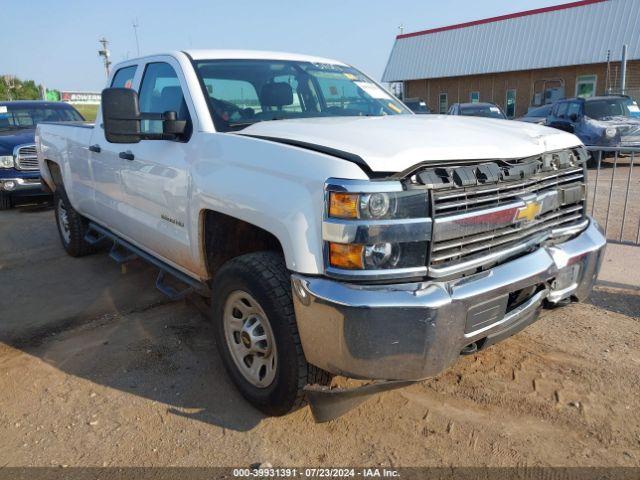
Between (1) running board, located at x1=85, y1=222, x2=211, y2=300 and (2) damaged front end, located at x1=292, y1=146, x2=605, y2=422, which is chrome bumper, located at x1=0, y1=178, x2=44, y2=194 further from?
(2) damaged front end, located at x1=292, y1=146, x2=605, y2=422

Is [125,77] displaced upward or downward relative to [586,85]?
upward

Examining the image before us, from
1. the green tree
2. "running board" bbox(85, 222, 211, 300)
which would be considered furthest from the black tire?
the green tree

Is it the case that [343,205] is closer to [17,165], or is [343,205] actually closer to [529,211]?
[529,211]

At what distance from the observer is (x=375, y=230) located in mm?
2215

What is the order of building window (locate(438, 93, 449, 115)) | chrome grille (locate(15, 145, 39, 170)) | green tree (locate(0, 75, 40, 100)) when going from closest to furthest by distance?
chrome grille (locate(15, 145, 39, 170)) < building window (locate(438, 93, 449, 115)) < green tree (locate(0, 75, 40, 100))

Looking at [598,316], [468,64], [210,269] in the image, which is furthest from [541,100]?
[210,269]

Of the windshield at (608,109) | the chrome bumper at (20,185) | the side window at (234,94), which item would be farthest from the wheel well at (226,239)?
the windshield at (608,109)

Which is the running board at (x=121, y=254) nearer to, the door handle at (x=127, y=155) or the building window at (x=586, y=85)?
the door handle at (x=127, y=155)

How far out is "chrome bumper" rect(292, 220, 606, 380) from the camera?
220 centimetres

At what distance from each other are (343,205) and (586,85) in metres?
28.3

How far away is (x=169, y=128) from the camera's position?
10.7ft

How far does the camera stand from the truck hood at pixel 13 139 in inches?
357

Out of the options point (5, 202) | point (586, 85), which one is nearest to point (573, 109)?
point (5, 202)

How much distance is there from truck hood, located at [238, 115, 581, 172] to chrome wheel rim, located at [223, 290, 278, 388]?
0.91 meters
